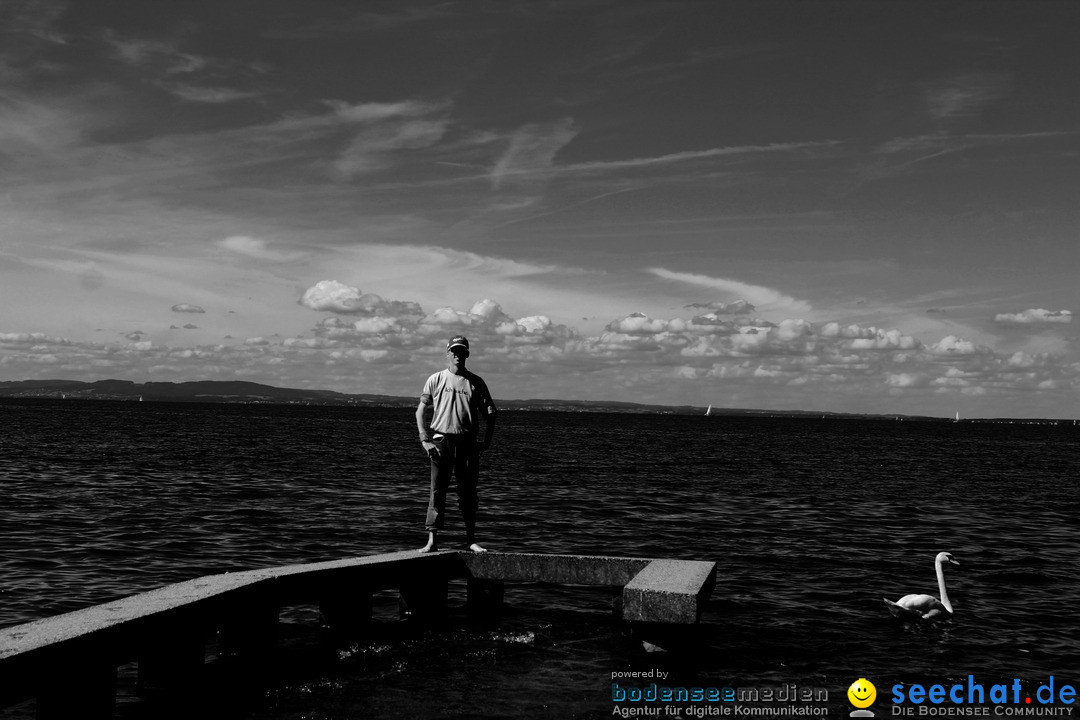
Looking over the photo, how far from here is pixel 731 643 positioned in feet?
33.6

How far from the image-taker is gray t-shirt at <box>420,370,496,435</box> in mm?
9867

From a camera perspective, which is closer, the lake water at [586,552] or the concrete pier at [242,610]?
the concrete pier at [242,610]

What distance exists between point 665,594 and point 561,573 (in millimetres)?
2429

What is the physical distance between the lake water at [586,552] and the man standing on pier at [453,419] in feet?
5.76

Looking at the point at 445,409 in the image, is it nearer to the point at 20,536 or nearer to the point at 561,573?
the point at 561,573

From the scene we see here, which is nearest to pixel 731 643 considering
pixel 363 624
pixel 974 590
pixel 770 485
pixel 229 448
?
pixel 363 624

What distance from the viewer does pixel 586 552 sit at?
58.5 ft

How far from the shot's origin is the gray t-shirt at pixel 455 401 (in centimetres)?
987

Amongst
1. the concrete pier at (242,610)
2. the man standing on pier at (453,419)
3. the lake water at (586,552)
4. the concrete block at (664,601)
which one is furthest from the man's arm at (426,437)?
the concrete block at (664,601)

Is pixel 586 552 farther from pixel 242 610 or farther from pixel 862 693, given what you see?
pixel 242 610

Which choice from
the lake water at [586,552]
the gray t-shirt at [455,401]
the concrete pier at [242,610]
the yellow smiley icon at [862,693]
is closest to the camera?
the concrete pier at [242,610]

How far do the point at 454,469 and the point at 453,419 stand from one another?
66cm
